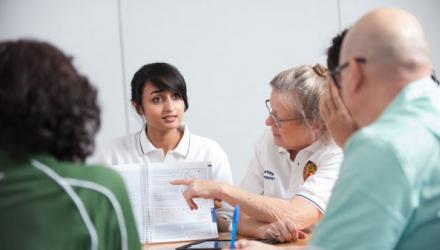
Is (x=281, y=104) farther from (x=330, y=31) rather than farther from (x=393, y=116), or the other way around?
(x=330, y=31)

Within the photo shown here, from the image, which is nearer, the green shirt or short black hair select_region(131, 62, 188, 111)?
the green shirt

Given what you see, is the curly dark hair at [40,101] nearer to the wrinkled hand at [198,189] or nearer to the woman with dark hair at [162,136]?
the wrinkled hand at [198,189]

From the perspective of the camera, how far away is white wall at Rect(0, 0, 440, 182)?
333 cm

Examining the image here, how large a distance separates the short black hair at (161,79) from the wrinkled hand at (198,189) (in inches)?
28.0

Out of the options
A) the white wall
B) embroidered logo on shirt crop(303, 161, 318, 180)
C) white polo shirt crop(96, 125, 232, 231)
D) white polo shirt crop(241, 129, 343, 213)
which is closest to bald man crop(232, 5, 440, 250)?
white polo shirt crop(241, 129, 343, 213)

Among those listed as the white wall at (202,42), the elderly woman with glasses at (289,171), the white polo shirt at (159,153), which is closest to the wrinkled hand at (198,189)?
the elderly woman with glasses at (289,171)

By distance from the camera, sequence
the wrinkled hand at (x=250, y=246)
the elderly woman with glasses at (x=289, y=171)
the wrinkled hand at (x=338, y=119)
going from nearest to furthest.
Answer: the wrinkled hand at (x=250, y=246) < the wrinkled hand at (x=338, y=119) < the elderly woman with glasses at (x=289, y=171)

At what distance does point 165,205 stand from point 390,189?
3.64ft

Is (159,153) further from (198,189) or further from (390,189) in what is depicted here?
(390,189)

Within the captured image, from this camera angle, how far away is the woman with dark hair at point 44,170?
868 mm

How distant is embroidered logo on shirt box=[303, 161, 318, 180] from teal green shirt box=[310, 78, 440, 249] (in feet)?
3.53

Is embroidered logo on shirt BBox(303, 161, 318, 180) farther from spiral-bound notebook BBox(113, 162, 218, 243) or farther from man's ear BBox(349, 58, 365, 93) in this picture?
man's ear BBox(349, 58, 365, 93)

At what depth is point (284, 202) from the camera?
73.2 inches

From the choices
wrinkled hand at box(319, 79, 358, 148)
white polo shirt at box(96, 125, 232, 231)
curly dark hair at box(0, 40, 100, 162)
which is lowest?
white polo shirt at box(96, 125, 232, 231)
